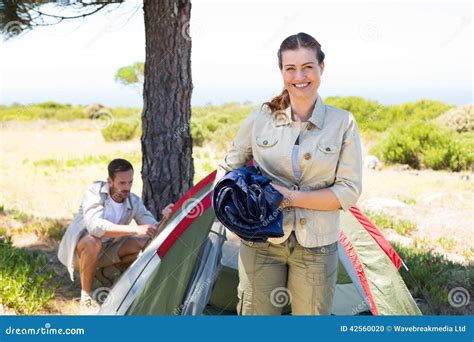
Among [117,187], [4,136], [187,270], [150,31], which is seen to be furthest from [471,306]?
[4,136]

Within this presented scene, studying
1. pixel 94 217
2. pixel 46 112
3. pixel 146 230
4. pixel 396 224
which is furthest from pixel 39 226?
pixel 46 112

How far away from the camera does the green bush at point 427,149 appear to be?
26.7ft

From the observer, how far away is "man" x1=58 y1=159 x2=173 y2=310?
10.5 ft

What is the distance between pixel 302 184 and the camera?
202cm

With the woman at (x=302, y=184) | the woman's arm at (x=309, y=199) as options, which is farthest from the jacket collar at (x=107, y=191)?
the woman's arm at (x=309, y=199)

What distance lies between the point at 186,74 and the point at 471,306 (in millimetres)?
→ 2250

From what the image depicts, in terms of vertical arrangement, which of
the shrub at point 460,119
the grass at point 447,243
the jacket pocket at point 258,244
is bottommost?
the grass at point 447,243

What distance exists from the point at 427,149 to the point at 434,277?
15.7ft

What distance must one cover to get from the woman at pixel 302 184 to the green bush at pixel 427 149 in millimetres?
6548

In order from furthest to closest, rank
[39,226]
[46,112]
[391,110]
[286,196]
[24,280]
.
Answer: [46,112] < [391,110] < [39,226] < [24,280] < [286,196]

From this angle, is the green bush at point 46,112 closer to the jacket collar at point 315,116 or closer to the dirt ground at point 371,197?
the dirt ground at point 371,197

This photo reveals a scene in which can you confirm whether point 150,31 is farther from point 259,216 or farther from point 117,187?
point 259,216

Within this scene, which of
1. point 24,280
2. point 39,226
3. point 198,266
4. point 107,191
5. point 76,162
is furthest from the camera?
point 76,162

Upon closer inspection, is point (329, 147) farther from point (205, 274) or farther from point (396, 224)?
point (396, 224)
